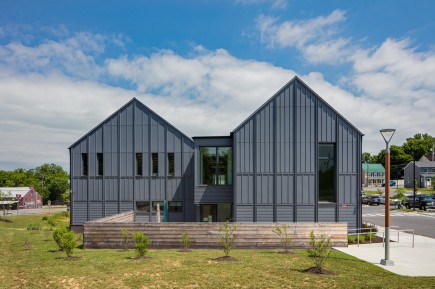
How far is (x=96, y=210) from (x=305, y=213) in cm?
1553

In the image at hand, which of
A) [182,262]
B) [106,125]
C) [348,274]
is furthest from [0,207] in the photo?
[348,274]

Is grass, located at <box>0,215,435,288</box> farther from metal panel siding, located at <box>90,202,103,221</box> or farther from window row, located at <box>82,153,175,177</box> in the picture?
window row, located at <box>82,153,175,177</box>

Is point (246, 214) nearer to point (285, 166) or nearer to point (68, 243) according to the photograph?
point (285, 166)

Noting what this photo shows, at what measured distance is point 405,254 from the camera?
53.1 ft

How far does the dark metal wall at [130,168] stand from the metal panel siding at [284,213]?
693 centimetres

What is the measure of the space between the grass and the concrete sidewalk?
88 cm

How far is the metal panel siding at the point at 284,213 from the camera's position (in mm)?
22047

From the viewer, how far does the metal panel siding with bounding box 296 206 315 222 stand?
867 inches

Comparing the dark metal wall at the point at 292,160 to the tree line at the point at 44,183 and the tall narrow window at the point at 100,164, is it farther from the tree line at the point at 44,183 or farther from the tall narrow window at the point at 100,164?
the tree line at the point at 44,183

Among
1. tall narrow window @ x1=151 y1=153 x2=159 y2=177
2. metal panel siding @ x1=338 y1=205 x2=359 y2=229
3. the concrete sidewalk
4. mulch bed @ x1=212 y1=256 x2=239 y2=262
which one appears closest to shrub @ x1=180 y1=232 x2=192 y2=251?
mulch bed @ x1=212 y1=256 x2=239 y2=262

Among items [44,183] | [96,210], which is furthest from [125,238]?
[44,183]

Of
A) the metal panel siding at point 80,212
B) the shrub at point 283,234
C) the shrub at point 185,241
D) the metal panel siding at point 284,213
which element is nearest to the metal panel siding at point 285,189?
the metal panel siding at point 284,213

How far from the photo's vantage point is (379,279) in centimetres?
1138

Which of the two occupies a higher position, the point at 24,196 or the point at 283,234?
the point at 283,234
